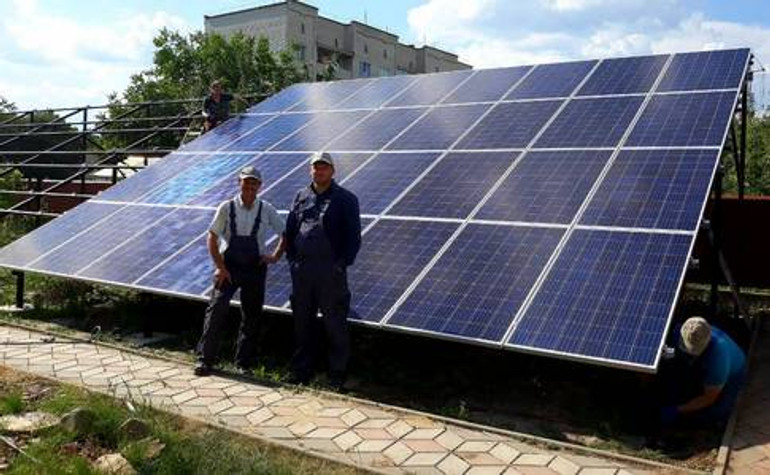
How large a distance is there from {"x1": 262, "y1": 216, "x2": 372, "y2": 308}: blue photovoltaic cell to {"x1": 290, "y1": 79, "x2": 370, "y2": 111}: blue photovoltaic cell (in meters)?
4.51

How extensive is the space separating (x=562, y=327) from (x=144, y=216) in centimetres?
597

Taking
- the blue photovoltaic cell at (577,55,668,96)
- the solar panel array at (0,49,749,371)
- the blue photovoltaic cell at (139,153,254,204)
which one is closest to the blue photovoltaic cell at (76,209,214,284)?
the solar panel array at (0,49,749,371)

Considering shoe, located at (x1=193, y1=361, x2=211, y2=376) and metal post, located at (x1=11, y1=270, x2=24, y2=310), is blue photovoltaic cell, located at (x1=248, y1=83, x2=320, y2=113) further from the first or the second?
shoe, located at (x1=193, y1=361, x2=211, y2=376)

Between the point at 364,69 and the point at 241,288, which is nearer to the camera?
the point at 241,288

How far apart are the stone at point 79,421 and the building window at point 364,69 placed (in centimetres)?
6117

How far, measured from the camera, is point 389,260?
715 cm

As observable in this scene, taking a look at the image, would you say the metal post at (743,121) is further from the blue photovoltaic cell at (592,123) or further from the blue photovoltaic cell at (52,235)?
the blue photovoltaic cell at (52,235)

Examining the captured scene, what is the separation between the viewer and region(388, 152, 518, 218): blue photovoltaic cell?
7613mm

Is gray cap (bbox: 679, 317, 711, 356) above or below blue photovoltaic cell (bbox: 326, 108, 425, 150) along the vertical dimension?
below

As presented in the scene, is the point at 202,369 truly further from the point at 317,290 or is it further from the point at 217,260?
the point at 317,290

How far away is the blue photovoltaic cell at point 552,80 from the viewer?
9594mm

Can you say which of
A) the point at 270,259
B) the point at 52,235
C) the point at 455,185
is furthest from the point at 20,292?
the point at 455,185

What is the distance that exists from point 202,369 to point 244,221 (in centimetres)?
147

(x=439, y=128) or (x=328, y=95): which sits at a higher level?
(x=328, y=95)
